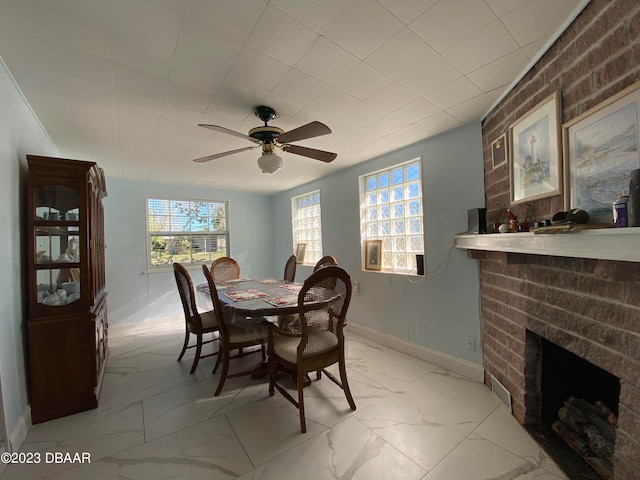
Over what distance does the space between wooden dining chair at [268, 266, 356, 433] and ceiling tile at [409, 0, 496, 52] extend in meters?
1.38

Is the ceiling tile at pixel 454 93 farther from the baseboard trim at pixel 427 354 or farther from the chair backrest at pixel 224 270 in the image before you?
the chair backrest at pixel 224 270

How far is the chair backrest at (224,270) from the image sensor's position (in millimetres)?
3689

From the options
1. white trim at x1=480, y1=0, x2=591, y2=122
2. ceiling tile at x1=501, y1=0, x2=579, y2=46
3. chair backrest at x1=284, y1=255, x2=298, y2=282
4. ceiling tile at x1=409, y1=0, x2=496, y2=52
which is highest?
ceiling tile at x1=409, y1=0, x2=496, y2=52

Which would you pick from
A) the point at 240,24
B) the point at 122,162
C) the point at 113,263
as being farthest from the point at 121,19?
the point at 113,263

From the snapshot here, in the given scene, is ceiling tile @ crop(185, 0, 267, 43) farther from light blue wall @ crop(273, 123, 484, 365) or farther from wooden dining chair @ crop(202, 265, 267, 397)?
light blue wall @ crop(273, 123, 484, 365)

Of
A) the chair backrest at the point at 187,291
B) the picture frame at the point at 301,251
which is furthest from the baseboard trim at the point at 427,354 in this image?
the chair backrest at the point at 187,291

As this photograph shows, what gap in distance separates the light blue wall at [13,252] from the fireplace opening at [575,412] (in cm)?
316

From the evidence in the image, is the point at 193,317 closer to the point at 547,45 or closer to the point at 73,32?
the point at 73,32

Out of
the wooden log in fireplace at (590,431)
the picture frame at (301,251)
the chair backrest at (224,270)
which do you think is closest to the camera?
the wooden log in fireplace at (590,431)

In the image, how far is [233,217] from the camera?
5.08 m

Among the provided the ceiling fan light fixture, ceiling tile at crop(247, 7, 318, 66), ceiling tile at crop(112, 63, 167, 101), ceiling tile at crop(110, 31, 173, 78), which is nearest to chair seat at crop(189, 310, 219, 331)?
the ceiling fan light fixture

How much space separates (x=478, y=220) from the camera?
6.89ft

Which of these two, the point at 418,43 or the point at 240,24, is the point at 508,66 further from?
the point at 240,24

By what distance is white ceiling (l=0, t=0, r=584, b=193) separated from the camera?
115 cm
